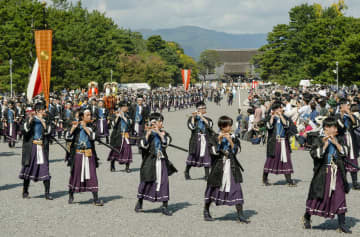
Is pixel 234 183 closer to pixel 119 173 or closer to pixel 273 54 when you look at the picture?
pixel 119 173

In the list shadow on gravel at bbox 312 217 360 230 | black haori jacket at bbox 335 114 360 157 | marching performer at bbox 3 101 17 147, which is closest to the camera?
shadow on gravel at bbox 312 217 360 230

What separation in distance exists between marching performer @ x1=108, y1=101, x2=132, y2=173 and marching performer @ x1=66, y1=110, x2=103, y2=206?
391 centimetres

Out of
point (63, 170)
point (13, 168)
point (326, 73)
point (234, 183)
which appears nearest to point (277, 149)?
point (234, 183)

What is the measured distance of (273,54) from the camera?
68.3 meters

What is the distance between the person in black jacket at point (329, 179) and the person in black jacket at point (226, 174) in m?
1.01

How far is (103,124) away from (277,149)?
10709mm

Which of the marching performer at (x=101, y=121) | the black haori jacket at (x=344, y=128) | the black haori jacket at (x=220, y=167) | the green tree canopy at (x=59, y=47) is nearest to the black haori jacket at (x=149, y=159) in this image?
the black haori jacket at (x=220, y=167)

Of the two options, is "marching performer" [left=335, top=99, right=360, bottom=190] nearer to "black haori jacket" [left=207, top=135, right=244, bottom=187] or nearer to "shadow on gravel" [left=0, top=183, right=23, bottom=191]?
"black haori jacket" [left=207, top=135, right=244, bottom=187]

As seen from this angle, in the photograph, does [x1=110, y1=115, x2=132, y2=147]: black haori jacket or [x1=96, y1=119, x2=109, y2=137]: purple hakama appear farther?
[x1=96, y1=119, x2=109, y2=137]: purple hakama

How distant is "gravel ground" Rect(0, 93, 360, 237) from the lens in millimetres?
7219

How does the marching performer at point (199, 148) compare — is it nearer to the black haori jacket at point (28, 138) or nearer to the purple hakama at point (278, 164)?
the purple hakama at point (278, 164)

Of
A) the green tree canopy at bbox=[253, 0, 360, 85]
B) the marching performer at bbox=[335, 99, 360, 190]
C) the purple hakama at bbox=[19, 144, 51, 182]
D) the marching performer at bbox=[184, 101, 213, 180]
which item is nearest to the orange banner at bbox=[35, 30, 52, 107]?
the marching performer at bbox=[184, 101, 213, 180]

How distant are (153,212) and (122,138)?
5.07 metres

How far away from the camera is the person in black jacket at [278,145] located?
34.4 ft
